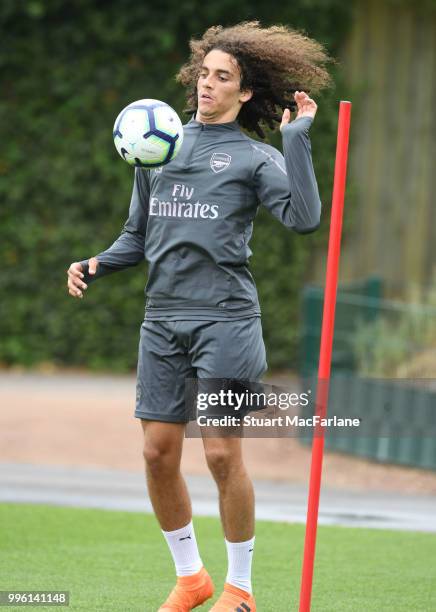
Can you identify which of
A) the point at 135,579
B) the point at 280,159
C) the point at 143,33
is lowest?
the point at 135,579

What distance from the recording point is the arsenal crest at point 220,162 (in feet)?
15.9

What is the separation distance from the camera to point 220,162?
486cm

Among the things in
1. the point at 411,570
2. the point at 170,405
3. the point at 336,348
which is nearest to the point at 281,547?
the point at 411,570

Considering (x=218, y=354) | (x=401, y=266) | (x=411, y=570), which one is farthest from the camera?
(x=401, y=266)

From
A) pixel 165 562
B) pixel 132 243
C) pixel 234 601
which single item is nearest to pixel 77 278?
pixel 132 243

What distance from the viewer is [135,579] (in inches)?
228

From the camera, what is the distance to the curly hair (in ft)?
16.4

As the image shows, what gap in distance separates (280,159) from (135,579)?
2.06m

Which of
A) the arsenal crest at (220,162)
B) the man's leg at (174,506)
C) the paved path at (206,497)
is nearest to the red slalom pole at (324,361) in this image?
the arsenal crest at (220,162)

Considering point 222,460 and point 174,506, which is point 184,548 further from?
point 222,460

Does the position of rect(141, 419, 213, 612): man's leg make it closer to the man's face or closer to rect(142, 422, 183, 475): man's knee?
rect(142, 422, 183, 475): man's knee

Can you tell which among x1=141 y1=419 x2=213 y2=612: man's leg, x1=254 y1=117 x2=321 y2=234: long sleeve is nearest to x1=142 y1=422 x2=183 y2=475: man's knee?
x1=141 y1=419 x2=213 y2=612: man's leg

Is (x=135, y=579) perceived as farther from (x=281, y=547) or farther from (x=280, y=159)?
(x=280, y=159)

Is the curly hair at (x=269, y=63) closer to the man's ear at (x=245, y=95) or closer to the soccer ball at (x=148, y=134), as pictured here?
the man's ear at (x=245, y=95)
